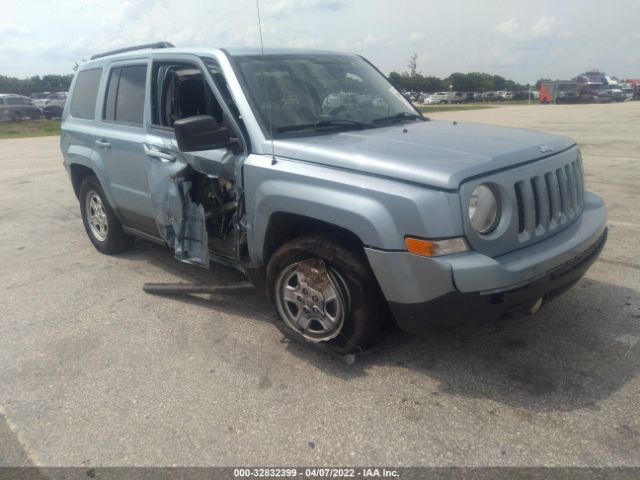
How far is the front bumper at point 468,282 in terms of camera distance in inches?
108

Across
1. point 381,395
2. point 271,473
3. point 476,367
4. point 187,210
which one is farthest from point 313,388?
point 187,210

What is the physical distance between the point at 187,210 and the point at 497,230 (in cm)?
230

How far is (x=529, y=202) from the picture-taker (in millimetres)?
3016

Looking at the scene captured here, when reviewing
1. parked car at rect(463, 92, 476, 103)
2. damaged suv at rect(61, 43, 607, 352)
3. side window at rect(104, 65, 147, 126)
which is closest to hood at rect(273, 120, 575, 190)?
damaged suv at rect(61, 43, 607, 352)

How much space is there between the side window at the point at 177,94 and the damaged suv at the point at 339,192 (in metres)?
0.01

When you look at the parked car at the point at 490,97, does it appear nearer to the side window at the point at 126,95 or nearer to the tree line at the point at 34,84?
the tree line at the point at 34,84

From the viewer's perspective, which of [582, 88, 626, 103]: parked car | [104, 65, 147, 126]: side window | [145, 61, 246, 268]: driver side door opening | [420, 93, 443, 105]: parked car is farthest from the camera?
[420, 93, 443, 105]: parked car

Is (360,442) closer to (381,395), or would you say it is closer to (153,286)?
(381,395)

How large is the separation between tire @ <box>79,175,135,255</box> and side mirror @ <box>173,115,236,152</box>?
2232 mm

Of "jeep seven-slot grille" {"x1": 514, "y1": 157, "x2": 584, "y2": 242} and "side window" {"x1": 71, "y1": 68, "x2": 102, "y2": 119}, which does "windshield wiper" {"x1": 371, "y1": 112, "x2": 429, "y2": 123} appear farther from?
"side window" {"x1": 71, "y1": 68, "x2": 102, "y2": 119}

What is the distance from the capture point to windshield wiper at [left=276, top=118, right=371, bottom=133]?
363 centimetres

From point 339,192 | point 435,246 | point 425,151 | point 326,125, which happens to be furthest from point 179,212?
point 435,246

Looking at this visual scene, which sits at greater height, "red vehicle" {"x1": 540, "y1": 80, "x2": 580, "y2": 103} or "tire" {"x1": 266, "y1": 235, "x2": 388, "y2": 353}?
"tire" {"x1": 266, "y1": 235, "x2": 388, "y2": 353}

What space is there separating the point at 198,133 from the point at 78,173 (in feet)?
9.90
